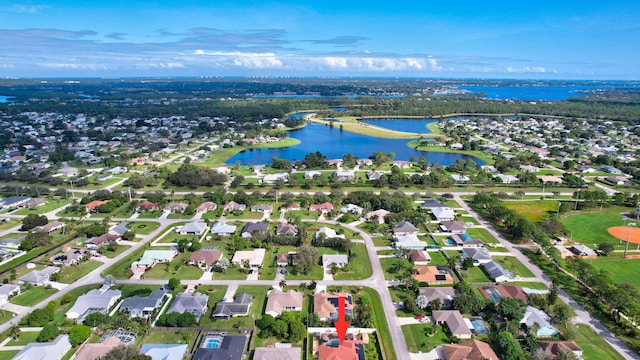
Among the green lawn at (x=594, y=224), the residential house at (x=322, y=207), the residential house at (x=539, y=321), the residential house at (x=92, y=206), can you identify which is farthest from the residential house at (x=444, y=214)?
the residential house at (x=92, y=206)

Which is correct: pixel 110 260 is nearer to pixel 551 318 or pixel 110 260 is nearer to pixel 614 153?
pixel 551 318

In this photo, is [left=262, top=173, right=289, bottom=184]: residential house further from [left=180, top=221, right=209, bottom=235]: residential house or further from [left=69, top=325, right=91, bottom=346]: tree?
[left=69, top=325, right=91, bottom=346]: tree

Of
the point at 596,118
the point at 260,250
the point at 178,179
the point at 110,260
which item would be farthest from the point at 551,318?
the point at 596,118

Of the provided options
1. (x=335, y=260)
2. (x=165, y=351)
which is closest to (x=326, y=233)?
(x=335, y=260)

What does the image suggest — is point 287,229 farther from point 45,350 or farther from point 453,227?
point 45,350

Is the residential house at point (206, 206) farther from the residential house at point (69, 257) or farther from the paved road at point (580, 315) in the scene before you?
the paved road at point (580, 315)
